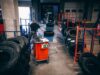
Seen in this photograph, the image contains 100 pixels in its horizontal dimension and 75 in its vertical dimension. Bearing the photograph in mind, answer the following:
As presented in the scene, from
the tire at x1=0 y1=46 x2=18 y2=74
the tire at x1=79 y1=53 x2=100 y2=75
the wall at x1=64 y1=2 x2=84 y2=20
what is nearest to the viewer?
the tire at x1=0 y1=46 x2=18 y2=74

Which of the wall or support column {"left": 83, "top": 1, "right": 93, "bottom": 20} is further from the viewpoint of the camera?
the wall

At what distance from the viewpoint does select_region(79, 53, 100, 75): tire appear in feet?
17.5

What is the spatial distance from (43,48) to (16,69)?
7.17 feet

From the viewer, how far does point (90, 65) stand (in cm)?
572

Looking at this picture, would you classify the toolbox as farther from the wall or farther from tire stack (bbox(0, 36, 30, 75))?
the wall

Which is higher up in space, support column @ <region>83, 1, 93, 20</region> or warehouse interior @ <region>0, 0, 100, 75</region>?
support column @ <region>83, 1, 93, 20</region>

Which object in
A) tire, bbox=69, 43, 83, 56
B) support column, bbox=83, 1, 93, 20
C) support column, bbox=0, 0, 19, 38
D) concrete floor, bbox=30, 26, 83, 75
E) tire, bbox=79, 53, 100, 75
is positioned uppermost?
support column, bbox=83, 1, 93, 20

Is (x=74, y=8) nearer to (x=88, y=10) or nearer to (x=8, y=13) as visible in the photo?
(x=88, y=10)

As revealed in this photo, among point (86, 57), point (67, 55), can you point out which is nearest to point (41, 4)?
point (67, 55)

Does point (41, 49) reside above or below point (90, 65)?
above

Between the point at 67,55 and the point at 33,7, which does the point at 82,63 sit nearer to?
the point at 67,55

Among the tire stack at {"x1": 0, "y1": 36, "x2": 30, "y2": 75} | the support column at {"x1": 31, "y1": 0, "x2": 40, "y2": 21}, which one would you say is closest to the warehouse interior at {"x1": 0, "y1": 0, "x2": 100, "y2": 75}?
the tire stack at {"x1": 0, "y1": 36, "x2": 30, "y2": 75}

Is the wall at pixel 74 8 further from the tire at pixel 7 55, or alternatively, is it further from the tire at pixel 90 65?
the tire at pixel 7 55

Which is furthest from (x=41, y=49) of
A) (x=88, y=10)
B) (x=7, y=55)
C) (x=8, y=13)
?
(x=88, y=10)
